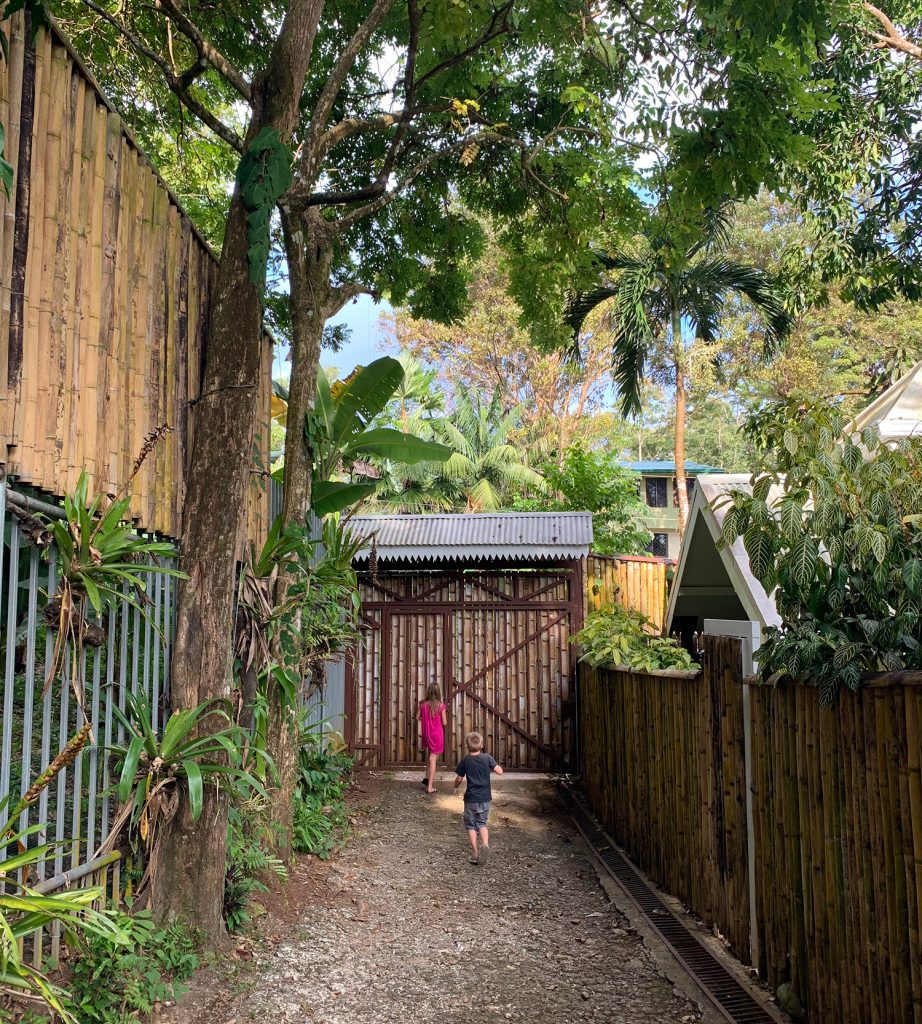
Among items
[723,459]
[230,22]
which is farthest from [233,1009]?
[723,459]

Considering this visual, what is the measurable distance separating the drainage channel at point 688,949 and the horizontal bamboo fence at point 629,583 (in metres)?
4.69

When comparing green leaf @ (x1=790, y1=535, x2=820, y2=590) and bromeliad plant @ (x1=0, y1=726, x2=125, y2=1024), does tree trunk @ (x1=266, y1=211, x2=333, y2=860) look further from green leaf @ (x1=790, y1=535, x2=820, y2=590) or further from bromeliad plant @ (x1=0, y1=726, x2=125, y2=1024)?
green leaf @ (x1=790, y1=535, x2=820, y2=590)

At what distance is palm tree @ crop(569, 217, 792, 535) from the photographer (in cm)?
1589

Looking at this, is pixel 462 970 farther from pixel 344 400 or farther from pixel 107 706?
pixel 344 400

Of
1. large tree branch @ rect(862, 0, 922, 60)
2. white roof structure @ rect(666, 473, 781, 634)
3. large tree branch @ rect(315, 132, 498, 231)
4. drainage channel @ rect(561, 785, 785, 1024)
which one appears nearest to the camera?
drainage channel @ rect(561, 785, 785, 1024)

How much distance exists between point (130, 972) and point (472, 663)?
8.54 meters

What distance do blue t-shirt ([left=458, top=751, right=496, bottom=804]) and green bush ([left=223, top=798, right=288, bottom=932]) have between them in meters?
2.16

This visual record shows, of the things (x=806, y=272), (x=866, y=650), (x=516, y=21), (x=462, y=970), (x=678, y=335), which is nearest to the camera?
(x=866, y=650)

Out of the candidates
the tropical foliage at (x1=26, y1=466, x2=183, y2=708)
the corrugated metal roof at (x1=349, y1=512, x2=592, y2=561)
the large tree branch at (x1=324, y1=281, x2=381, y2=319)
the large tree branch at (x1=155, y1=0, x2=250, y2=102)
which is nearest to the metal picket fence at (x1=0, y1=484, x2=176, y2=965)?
the tropical foliage at (x1=26, y1=466, x2=183, y2=708)

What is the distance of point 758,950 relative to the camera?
4.97m

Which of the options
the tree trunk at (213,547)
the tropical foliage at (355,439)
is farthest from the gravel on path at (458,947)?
the tropical foliage at (355,439)

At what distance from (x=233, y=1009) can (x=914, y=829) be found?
131 inches

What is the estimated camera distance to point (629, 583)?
13.9 m

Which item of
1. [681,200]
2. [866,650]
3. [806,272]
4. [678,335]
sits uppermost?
[678,335]
